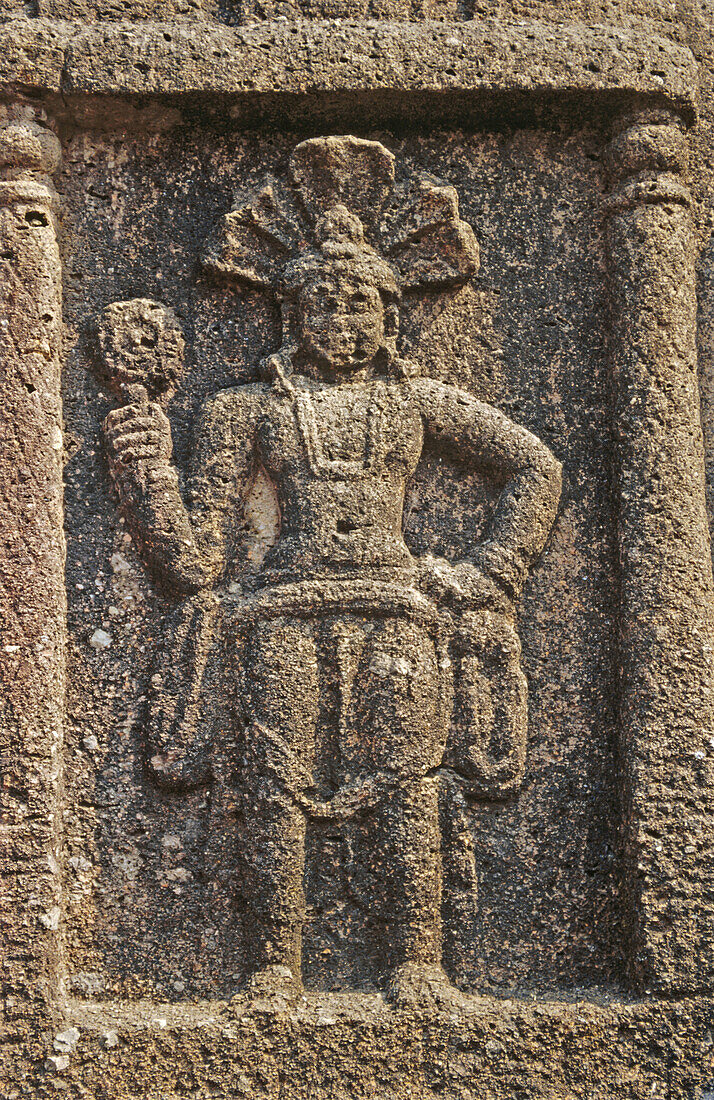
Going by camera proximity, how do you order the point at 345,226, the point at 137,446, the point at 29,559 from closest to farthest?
1. the point at 29,559
2. the point at 137,446
3. the point at 345,226

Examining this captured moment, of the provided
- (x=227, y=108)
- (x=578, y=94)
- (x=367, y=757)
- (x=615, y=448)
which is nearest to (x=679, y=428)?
(x=615, y=448)

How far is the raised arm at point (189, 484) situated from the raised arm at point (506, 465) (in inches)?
27.3

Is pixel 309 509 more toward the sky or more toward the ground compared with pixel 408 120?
more toward the ground

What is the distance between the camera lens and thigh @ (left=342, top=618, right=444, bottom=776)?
375 centimetres

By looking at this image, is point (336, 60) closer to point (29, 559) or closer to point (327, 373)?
point (327, 373)

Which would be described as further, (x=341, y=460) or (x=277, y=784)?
(x=341, y=460)

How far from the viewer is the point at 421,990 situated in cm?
359

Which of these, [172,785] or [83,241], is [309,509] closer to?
[172,785]

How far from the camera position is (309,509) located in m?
3.89

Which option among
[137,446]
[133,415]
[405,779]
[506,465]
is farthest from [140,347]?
[405,779]

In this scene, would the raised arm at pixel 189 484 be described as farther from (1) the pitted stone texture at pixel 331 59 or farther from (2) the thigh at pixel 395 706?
(1) the pitted stone texture at pixel 331 59

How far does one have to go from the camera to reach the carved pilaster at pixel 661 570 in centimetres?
367

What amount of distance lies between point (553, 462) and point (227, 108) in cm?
179

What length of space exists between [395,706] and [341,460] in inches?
34.8
